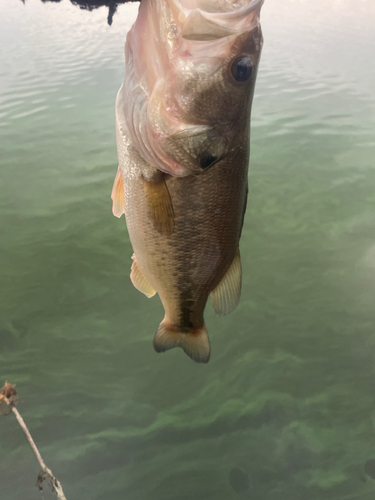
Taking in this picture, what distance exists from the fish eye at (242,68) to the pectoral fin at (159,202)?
31 centimetres

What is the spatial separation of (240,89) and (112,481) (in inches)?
97.5

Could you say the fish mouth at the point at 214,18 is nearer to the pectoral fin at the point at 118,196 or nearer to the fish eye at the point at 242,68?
the fish eye at the point at 242,68

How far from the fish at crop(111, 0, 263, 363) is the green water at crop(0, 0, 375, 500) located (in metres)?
1.88

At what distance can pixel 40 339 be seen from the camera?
2.91 metres

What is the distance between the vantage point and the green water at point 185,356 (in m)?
2.36

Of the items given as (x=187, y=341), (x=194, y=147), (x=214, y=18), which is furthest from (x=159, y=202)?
(x=187, y=341)

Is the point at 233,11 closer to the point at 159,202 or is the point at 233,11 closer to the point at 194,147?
the point at 194,147

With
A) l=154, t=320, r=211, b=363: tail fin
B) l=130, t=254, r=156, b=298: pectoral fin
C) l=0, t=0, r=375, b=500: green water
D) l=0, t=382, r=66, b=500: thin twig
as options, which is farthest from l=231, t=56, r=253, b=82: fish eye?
l=0, t=0, r=375, b=500: green water

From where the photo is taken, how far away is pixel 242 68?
816 mm

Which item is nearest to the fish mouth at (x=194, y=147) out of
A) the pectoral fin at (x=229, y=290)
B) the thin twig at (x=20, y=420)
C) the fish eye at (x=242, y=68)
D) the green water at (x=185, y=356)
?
the fish eye at (x=242, y=68)

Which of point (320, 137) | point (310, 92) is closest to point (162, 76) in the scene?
point (320, 137)

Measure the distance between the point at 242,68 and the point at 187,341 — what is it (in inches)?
38.2

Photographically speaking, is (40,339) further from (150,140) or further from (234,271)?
(150,140)

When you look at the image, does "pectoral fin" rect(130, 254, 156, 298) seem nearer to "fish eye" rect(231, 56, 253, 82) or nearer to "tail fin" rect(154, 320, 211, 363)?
"tail fin" rect(154, 320, 211, 363)
